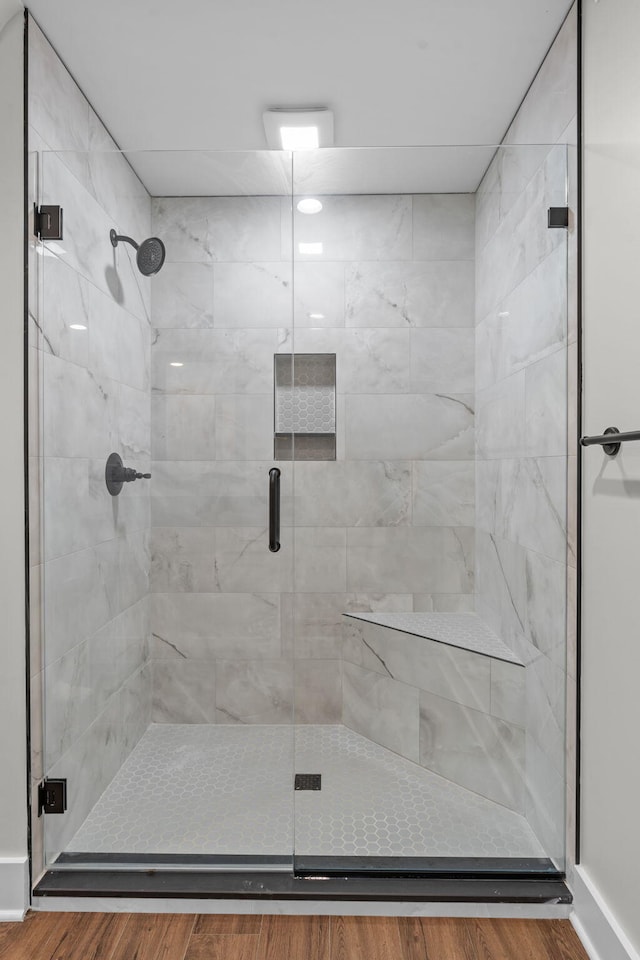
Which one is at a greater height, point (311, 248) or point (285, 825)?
point (311, 248)

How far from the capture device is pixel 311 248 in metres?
1.67

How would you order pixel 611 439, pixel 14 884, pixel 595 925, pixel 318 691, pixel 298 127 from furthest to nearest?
pixel 298 127 → pixel 318 691 → pixel 14 884 → pixel 595 925 → pixel 611 439

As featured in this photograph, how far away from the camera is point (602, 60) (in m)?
1.39

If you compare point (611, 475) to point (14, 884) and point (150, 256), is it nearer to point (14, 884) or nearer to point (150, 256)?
point (150, 256)

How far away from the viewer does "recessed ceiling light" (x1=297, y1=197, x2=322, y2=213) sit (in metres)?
1.67

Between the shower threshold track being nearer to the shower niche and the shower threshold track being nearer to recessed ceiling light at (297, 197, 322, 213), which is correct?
the shower niche

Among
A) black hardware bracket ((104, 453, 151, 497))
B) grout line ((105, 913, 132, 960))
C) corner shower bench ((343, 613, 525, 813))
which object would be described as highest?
black hardware bracket ((104, 453, 151, 497))

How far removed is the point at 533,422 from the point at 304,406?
26.9 inches

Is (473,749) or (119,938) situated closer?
(119,938)

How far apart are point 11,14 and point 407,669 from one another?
220 cm

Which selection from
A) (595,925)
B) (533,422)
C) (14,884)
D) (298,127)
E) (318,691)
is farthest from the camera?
(298,127)

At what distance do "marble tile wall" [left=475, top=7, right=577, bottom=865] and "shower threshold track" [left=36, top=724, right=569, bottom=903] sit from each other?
0.20 meters

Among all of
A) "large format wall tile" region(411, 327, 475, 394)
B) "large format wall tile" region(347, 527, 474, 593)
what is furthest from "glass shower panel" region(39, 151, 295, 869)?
"large format wall tile" region(411, 327, 475, 394)

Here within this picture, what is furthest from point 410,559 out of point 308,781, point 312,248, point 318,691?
point 312,248
